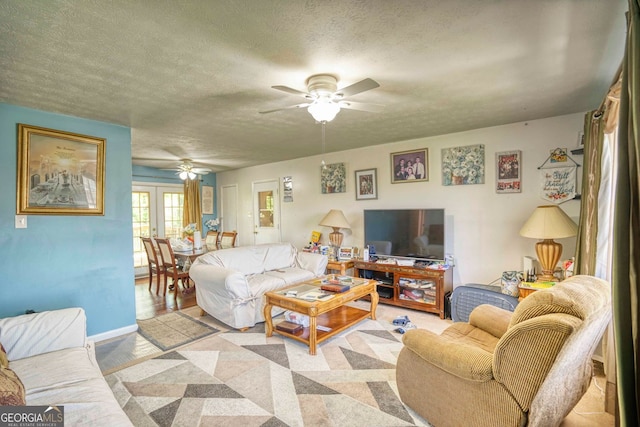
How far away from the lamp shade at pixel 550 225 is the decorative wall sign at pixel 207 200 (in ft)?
21.6

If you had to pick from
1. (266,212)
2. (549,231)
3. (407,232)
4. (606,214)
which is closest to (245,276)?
(407,232)

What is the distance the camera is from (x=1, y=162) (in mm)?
2629

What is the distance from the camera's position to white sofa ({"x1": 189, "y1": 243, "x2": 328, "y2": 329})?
3307 mm

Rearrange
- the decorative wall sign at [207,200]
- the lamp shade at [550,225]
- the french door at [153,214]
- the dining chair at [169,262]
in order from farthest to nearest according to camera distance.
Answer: the decorative wall sign at [207,200]
the french door at [153,214]
the dining chair at [169,262]
the lamp shade at [550,225]

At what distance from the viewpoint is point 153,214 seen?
6.60 meters

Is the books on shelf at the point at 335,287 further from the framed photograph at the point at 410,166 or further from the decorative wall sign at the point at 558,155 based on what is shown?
the decorative wall sign at the point at 558,155

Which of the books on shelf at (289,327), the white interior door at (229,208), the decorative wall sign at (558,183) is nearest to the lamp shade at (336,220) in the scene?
the books on shelf at (289,327)

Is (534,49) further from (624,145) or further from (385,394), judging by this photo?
(385,394)

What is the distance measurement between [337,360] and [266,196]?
14.1 ft

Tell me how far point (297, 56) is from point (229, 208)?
5906 mm

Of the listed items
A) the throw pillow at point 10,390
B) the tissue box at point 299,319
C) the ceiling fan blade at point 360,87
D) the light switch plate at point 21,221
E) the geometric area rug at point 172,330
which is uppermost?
the ceiling fan blade at point 360,87

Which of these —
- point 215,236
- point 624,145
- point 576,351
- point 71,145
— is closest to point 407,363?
point 576,351

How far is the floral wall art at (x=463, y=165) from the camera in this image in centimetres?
377

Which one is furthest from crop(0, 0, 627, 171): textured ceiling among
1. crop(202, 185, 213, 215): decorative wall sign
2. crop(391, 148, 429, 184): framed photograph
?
crop(202, 185, 213, 215): decorative wall sign
